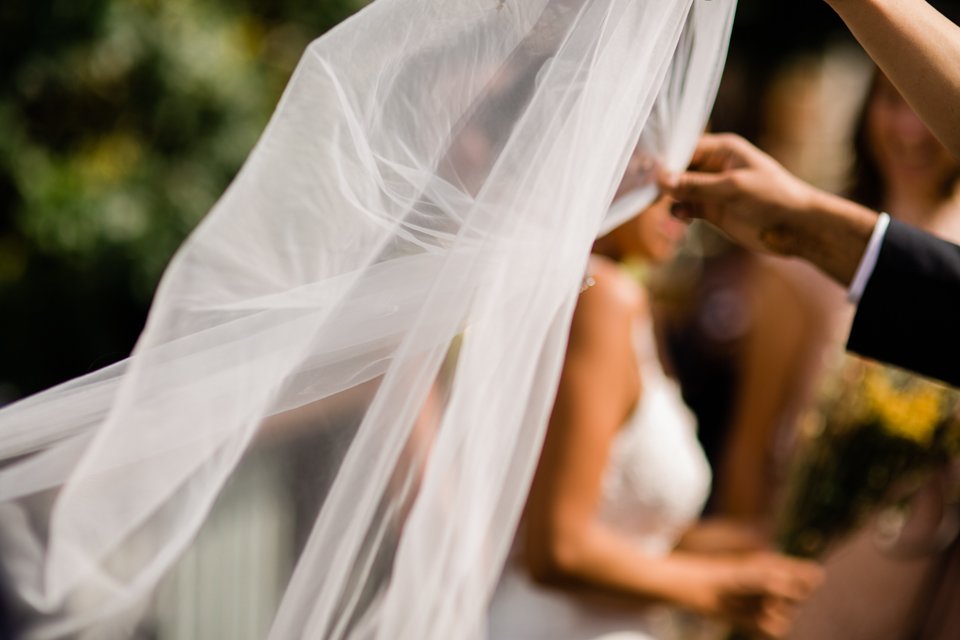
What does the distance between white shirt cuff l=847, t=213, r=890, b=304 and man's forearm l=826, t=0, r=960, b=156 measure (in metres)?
0.22

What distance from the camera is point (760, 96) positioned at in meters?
7.20

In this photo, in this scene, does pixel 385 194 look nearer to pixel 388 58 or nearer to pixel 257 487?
pixel 388 58

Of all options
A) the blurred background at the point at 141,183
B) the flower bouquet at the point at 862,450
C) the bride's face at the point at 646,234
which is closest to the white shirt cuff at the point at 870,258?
the bride's face at the point at 646,234

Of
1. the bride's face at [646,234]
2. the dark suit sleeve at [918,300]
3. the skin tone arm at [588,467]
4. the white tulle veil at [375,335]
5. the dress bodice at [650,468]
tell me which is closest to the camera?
the white tulle veil at [375,335]

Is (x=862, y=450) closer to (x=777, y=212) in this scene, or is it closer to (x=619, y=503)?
(x=619, y=503)

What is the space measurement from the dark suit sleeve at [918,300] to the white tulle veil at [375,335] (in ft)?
1.58

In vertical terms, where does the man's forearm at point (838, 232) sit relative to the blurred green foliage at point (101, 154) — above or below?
above

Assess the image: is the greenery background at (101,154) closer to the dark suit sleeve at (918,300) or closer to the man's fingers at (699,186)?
the man's fingers at (699,186)

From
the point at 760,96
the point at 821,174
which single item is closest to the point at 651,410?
the point at 821,174

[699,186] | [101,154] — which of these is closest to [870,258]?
[699,186]

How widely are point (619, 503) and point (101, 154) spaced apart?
7.27 feet

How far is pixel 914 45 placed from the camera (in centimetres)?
134

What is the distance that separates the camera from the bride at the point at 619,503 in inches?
75.5

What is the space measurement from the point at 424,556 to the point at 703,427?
12.7 ft
